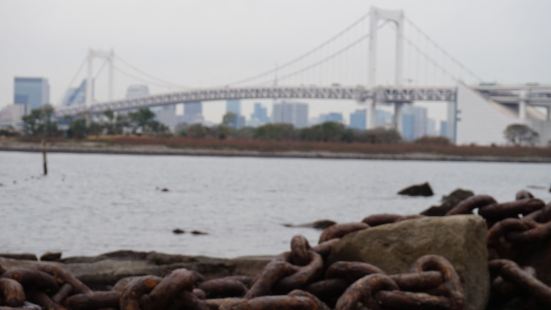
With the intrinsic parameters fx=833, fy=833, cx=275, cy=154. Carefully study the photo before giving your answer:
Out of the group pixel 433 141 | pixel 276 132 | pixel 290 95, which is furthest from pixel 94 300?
pixel 433 141

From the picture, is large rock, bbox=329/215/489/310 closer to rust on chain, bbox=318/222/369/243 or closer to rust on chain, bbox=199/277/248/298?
rust on chain, bbox=318/222/369/243

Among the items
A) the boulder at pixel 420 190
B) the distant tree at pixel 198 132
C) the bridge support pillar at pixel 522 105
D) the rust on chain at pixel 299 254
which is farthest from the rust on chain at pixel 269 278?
the bridge support pillar at pixel 522 105

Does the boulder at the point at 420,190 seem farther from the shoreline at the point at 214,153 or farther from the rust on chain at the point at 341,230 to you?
the shoreline at the point at 214,153

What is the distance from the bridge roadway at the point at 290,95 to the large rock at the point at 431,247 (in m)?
89.3

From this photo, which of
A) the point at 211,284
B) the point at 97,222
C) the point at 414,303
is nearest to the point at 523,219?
the point at 414,303

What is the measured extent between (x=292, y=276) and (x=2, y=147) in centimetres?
8751

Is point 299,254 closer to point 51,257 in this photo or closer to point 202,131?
point 51,257

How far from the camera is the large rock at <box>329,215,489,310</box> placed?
2834mm

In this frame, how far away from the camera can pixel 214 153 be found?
86062 mm

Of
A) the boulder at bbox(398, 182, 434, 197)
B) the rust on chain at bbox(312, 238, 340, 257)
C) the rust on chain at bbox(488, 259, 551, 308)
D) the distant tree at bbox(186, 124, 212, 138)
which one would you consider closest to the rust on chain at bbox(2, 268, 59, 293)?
the rust on chain at bbox(312, 238, 340, 257)

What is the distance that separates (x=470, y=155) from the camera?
307ft

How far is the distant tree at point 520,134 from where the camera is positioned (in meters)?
93.2

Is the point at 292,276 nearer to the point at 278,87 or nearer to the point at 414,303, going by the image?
the point at 414,303

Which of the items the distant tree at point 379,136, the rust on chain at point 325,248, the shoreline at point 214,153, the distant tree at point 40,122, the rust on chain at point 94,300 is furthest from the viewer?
the distant tree at point 379,136
